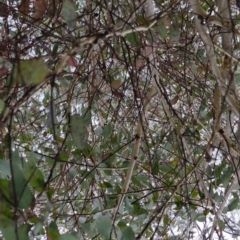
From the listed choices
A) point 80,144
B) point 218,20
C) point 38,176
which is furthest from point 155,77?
point 38,176

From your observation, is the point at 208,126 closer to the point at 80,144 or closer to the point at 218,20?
the point at 218,20

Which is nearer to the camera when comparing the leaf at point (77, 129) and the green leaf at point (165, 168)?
the leaf at point (77, 129)

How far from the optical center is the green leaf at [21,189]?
1.46ft

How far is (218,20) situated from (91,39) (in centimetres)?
34

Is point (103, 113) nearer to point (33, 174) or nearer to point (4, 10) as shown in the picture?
point (4, 10)

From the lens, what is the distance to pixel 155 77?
873 mm

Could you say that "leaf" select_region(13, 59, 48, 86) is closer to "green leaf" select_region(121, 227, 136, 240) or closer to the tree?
the tree

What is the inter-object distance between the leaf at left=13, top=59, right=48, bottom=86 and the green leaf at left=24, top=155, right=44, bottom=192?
101mm

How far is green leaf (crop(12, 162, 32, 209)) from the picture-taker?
44cm

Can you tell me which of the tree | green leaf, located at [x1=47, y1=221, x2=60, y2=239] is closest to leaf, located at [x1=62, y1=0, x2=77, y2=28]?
the tree

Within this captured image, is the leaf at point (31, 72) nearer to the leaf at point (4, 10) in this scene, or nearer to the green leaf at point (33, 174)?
the green leaf at point (33, 174)

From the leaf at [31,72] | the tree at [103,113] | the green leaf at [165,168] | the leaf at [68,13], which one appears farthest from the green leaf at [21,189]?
the green leaf at [165,168]

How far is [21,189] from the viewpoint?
1.46ft

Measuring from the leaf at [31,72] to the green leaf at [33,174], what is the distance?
0.10m
